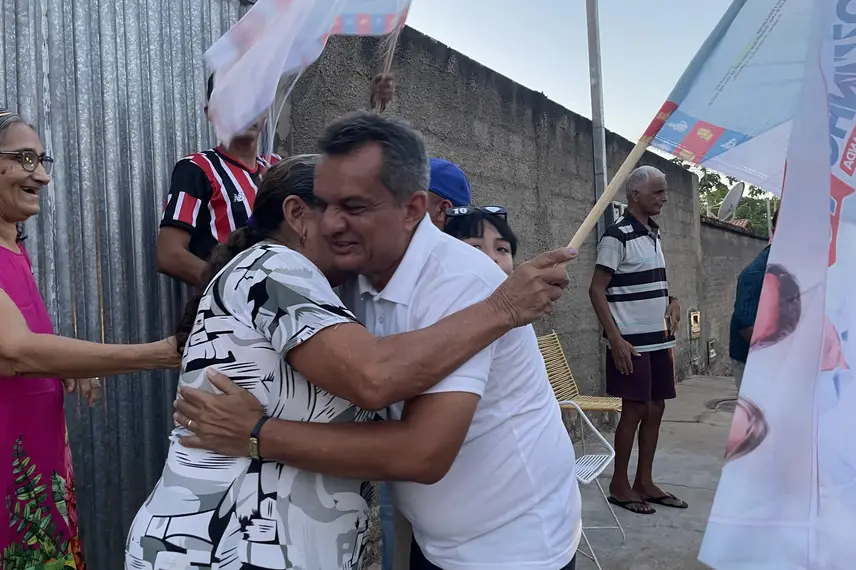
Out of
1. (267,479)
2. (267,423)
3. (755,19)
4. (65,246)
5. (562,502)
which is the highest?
(755,19)

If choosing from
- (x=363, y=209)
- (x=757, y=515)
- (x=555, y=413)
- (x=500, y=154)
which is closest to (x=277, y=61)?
(x=363, y=209)

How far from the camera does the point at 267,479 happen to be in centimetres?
130

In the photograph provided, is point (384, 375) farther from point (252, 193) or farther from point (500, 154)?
point (500, 154)

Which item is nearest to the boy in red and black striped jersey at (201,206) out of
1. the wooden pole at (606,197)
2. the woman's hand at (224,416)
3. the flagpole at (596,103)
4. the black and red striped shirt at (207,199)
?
the black and red striped shirt at (207,199)

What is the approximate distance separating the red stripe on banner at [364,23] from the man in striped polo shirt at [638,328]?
2650mm

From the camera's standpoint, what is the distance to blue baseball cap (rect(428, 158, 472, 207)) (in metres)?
2.52

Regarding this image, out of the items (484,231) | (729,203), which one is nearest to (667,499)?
(484,231)

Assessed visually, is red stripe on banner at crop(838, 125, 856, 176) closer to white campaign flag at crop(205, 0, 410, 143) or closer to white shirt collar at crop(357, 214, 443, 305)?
white shirt collar at crop(357, 214, 443, 305)

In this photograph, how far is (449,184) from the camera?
254cm

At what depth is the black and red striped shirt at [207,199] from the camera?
2389 millimetres

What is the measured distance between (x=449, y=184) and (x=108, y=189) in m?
1.29

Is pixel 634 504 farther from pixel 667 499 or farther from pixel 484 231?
pixel 484 231

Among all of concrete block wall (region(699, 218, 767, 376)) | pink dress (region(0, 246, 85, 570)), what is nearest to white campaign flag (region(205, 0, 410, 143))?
pink dress (region(0, 246, 85, 570))

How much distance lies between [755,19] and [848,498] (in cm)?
102
